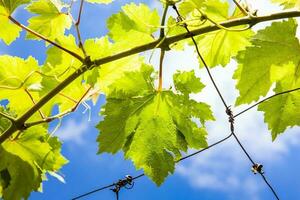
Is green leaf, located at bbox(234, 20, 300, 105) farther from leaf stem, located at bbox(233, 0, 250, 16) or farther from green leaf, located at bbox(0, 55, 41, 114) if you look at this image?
green leaf, located at bbox(0, 55, 41, 114)

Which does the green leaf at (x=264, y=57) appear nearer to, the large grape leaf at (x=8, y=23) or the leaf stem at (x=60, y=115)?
the leaf stem at (x=60, y=115)

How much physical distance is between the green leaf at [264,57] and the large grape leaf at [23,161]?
0.68m

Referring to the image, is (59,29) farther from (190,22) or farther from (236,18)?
(236,18)

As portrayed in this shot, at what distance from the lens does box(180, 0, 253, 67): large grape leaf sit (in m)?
1.56

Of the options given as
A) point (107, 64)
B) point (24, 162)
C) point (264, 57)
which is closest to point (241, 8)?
point (264, 57)

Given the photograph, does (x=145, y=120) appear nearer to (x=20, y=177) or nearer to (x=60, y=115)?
(x=60, y=115)

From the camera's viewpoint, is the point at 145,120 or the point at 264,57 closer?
the point at 264,57

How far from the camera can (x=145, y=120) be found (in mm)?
1645

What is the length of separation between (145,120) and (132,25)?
30 cm

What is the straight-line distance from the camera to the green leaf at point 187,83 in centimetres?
163

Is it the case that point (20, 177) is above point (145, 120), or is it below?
below

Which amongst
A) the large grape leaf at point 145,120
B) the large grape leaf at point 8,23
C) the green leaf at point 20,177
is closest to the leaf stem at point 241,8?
the large grape leaf at point 145,120

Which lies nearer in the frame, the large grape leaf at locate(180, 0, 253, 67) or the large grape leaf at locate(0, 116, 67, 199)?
the large grape leaf at locate(180, 0, 253, 67)

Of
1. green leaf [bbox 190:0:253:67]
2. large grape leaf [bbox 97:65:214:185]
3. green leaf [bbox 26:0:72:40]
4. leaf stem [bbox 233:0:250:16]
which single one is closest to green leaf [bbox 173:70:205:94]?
large grape leaf [bbox 97:65:214:185]
